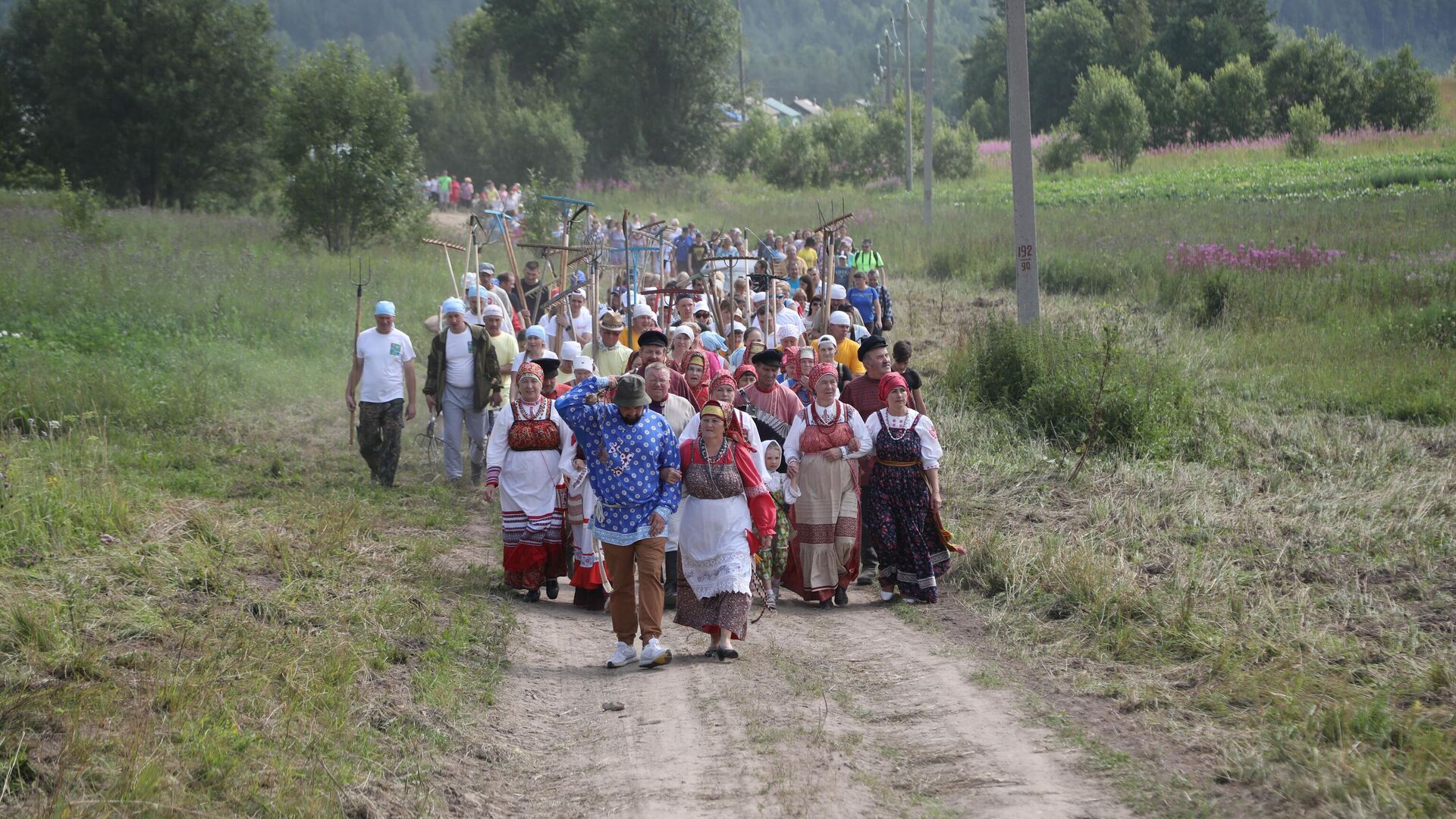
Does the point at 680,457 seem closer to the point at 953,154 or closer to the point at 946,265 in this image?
the point at 946,265

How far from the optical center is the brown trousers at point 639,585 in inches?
300

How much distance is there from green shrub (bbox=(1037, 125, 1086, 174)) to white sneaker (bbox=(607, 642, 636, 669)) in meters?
45.5

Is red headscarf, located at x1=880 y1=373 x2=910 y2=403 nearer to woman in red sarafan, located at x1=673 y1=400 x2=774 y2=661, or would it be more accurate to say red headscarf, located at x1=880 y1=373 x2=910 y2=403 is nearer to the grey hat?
woman in red sarafan, located at x1=673 y1=400 x2=774 y2=661

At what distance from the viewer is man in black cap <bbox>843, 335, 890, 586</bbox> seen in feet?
31.4

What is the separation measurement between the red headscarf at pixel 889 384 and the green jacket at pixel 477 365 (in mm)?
4176

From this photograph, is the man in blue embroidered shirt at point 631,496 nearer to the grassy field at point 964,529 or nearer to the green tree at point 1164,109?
the grassy field at point 964,529

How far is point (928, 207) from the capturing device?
3072 centimetres

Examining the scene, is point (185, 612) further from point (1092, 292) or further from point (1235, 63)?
point (1235, 63)

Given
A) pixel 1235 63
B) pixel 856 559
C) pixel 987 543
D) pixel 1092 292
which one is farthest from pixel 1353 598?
pixel 1235 63

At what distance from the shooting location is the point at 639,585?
762 centimetres

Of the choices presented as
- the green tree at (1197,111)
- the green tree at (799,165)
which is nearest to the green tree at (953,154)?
the green tree at (799,165)

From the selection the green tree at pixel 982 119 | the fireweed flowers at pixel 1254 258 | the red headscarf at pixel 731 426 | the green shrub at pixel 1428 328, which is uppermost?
the green tree at pixel 982 119

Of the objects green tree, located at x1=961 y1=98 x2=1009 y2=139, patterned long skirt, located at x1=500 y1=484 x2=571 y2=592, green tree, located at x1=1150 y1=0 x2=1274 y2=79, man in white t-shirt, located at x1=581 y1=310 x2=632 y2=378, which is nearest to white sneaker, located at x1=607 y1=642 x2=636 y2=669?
patterned long skirt, located at x1=500 y1=484 x2=571 y2=592

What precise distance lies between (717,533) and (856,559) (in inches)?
74.0
